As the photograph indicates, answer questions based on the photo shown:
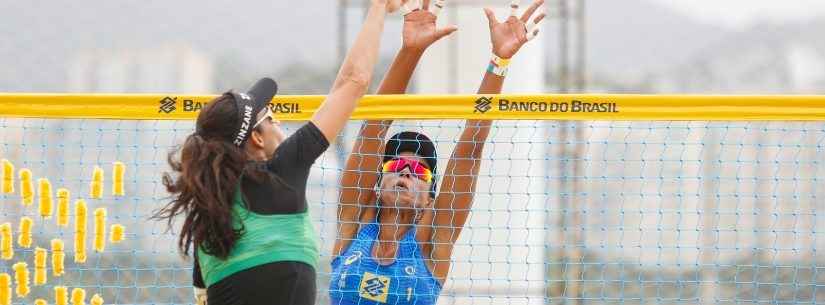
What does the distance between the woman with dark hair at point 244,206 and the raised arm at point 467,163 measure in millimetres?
1160

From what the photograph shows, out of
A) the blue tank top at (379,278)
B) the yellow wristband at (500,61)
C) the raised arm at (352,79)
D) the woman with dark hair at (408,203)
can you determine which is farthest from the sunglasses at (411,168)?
the raised arm at (352,79)

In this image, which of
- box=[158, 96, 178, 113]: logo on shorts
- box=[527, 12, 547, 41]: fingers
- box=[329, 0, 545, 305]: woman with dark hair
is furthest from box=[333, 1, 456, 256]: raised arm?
box=[158, 96, 178, 113]: logo on shorts

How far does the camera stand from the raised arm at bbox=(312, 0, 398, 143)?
3.64 metres

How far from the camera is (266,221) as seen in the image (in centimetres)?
354

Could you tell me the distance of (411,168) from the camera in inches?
183

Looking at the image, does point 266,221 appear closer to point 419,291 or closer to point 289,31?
point 419,291

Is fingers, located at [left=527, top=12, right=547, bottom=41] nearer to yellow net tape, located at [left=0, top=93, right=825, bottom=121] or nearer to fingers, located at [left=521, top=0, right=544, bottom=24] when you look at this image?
fingers, located at [left=521, top=0, right=544, bottom=24]

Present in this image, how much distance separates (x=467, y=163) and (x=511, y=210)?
19.1 inches

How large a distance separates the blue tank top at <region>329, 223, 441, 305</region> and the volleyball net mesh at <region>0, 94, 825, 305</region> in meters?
0.42

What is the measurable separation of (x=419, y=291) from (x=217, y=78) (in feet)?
42.6

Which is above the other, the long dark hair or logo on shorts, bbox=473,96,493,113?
logo on shorts, bbox=473,96,493,113

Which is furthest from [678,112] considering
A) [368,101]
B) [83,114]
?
[83,114]

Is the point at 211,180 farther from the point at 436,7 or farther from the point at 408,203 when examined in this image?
the point at 436,7

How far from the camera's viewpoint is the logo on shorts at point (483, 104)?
4875 millimetres
